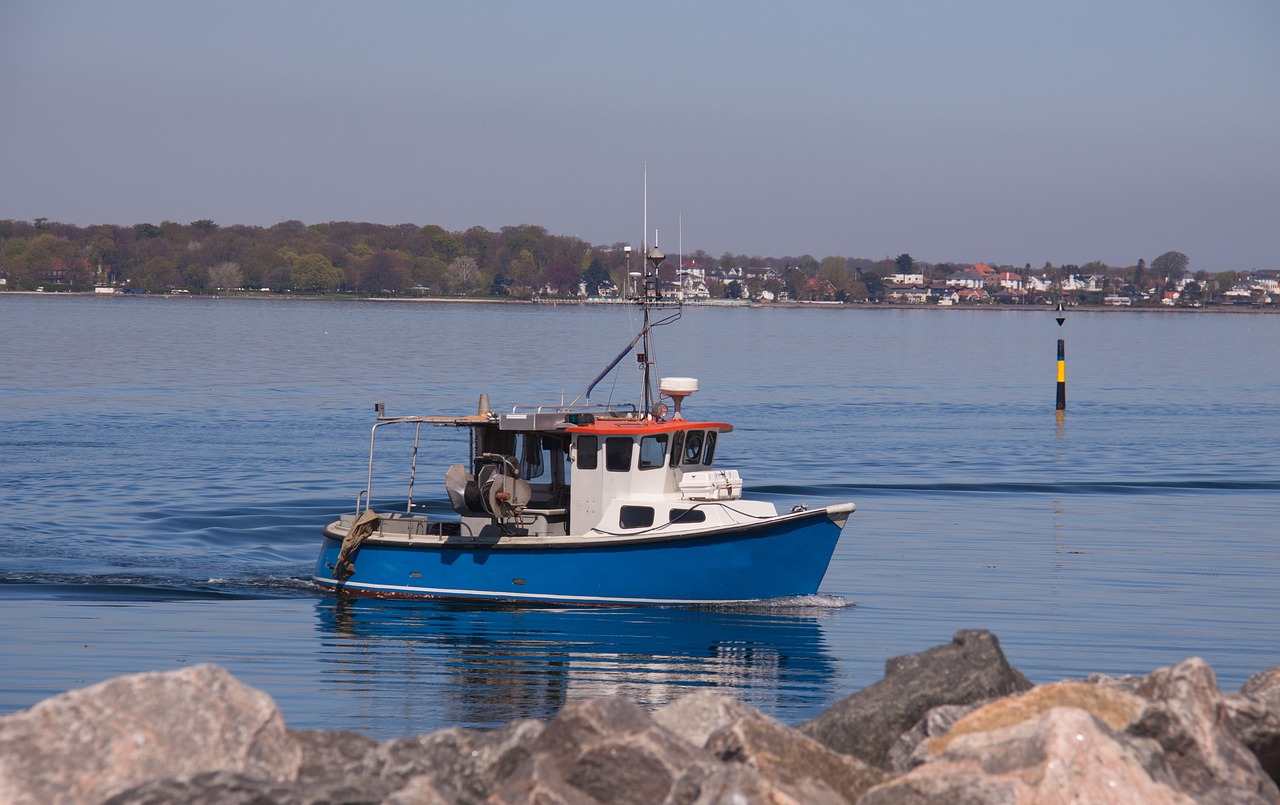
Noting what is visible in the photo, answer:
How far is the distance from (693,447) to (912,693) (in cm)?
872

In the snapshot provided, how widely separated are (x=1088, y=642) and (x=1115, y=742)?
9406mm

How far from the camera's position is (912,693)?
909cm

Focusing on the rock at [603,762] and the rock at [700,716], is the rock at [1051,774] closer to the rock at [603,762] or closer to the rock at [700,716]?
the rock at [603,762]

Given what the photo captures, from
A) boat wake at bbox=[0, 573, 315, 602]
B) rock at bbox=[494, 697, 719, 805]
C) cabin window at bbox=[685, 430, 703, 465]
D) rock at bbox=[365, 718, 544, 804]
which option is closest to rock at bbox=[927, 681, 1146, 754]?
rock at bbox=[494, 697, 719, 805]

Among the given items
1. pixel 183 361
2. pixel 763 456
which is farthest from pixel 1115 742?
pixel 183 361

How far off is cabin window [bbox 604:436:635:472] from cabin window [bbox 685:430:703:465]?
0.81 metres

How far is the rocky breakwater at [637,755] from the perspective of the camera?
680cm

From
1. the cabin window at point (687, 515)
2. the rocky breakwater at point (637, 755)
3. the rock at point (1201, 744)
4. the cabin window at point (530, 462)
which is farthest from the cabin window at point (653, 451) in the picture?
the rock at point (1201, 744)

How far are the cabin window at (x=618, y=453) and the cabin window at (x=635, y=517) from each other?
51 cm

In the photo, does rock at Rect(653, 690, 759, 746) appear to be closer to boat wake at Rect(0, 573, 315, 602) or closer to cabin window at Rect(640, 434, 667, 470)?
cabin window at Rect(640, 434, 667, 470)

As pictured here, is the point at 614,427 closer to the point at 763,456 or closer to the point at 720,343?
the point at 763,456

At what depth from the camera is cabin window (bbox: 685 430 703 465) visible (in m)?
17.5

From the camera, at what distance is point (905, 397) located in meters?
52.7

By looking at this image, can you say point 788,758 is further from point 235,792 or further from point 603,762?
point 235,792
